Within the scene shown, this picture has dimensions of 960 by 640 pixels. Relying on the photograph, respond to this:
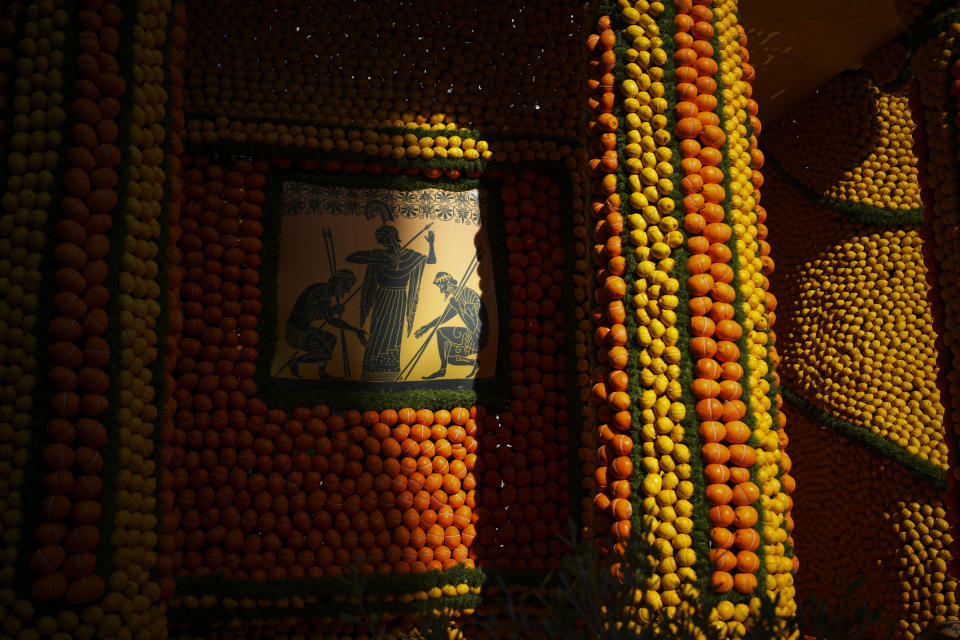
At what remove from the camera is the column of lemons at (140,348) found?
76.9 inches

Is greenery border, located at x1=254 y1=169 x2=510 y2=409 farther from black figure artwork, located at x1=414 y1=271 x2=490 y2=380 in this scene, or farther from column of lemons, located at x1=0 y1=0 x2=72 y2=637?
column of lemons, located at x1=0 y1=0 x2=72 y2=637

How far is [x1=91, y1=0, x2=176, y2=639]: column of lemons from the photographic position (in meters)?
1.95

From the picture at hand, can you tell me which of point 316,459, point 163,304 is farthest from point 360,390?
point 163,304

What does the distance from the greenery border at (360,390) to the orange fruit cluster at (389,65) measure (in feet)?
0.93

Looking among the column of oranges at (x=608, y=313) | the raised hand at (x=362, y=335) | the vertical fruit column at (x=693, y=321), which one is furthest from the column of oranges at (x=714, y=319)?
the raised hand at (x=362, y=335)

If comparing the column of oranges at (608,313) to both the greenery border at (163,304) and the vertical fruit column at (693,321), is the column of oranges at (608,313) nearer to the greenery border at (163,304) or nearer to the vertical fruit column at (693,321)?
the vertical fruit column at (693,321)

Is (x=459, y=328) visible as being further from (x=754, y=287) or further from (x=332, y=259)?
(x=754, y=287)

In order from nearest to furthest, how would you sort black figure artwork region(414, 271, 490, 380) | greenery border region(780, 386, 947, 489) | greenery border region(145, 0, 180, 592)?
1. greenery border region(145, 0, 180, 592)
2. black figure artwork region(414, 271, 490, 380)
3. greenery border region(780, 386, 947, 489)

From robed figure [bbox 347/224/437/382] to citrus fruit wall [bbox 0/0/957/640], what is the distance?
10 centimetres

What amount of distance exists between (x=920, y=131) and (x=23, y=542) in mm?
3648

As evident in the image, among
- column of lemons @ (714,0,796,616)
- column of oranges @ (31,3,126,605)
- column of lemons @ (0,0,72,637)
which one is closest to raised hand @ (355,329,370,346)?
column of oranges @ (31,3,126,605)

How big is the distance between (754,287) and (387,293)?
1.61 m

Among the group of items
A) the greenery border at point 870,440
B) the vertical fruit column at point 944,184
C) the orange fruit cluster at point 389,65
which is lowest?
the greenery border at point 870,440

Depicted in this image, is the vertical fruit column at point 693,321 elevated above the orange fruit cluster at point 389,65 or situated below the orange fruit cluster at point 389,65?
below
